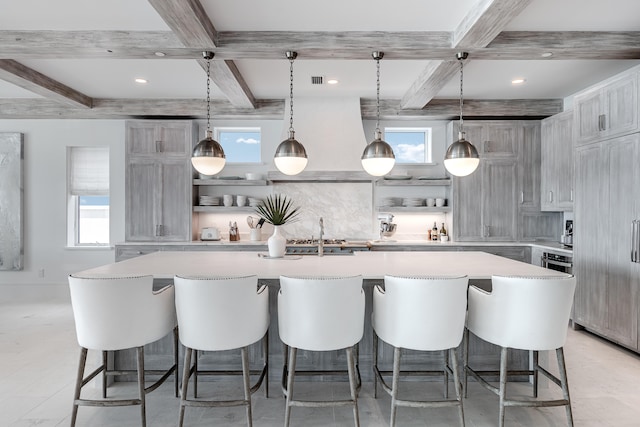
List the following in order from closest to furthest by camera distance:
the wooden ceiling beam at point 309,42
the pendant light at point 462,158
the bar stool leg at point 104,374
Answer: the bar stool leg at point 104,374, the pendant light at point 462,158, the wooden ceiling beam at point 309,42

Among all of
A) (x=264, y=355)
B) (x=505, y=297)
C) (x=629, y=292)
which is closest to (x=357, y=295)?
(x=505, y=297)

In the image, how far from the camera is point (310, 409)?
252 centimetres

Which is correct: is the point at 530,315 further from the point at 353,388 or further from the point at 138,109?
the point at 138,109

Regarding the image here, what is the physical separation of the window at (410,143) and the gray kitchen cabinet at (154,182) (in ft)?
9.83

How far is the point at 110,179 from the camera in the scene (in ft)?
18.6

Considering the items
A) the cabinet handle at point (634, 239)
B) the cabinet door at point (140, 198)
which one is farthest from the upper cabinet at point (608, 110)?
the cabinet door at point (140, 198)

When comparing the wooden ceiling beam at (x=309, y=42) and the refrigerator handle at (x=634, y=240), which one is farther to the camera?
the refrigerator handle at (x=634, y=240)

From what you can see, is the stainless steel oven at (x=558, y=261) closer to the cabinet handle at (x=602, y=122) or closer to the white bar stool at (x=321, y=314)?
the cabinet handle at (x=602, y=122)

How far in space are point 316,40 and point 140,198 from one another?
11.5 feet

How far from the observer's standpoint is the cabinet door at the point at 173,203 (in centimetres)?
530

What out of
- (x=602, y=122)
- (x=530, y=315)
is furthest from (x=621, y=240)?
(x=530, y=315)

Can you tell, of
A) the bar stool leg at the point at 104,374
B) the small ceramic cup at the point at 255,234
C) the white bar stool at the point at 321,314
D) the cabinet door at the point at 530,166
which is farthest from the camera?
the small ceramic cup at the point at 255,234

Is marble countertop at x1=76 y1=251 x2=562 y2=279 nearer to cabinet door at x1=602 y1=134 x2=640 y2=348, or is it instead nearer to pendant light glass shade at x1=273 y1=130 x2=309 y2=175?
pendant light glass shade at x1=273 y1=130 x2=309 y2=175

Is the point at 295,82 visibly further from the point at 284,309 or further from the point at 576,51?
the point at 284,309
